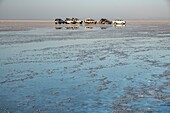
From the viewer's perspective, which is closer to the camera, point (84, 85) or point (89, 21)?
point (84, 85)

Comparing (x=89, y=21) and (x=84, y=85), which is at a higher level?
(x=89, y=21)

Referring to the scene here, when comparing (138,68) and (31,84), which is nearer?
(31,84)

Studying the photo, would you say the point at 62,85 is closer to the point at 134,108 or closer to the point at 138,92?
the point at 138,92

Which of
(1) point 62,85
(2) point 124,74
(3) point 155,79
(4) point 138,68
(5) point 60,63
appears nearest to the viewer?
(1) point 62,85

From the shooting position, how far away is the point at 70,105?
738cm

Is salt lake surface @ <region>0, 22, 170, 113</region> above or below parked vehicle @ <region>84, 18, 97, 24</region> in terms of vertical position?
below

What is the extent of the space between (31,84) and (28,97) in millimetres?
1732

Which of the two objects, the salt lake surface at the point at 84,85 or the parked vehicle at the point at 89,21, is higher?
the parked vehicle at the point at 89,21

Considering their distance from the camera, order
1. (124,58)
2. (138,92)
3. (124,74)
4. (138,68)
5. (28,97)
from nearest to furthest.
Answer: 1. (28,97)
2. (138,92)
3. (124,74)
4. (138,68)
5. (124,58)

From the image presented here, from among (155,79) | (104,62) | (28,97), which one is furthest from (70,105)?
(104,62)

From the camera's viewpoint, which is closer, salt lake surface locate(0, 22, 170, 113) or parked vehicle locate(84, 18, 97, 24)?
salt lake surface locate(0, 22, 170, 113)

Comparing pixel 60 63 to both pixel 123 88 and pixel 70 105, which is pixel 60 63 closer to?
pixel 123 88

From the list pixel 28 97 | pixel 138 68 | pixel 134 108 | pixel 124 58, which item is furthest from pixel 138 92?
pixel 124 58

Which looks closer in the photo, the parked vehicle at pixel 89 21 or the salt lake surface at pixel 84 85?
the salt lake surface at pixel 84 85
